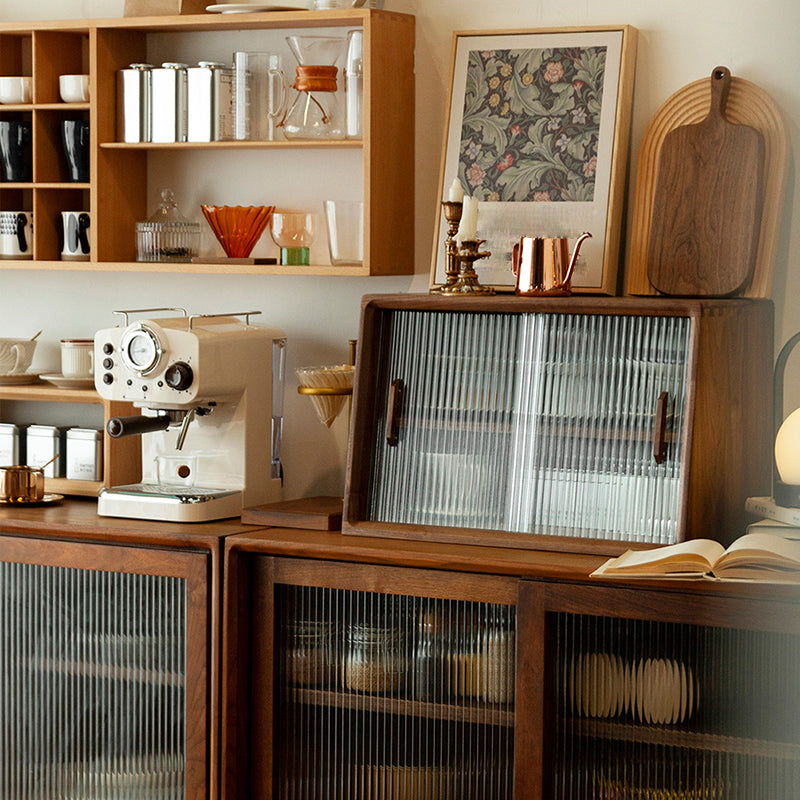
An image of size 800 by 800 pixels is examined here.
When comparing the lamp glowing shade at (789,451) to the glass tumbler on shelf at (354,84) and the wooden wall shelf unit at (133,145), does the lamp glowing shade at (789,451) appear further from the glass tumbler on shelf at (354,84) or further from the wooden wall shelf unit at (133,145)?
the glass tumbler on shelf at (354,84)

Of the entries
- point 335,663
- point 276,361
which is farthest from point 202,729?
point 276,361

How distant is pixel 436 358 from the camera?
2.69m

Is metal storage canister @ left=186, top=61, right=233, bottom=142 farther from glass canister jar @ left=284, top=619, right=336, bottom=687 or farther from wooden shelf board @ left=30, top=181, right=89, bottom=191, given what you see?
glass canister jar @ left=284, top=619, right=336, bottom=687

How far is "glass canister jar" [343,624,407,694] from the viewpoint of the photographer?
2.58 m

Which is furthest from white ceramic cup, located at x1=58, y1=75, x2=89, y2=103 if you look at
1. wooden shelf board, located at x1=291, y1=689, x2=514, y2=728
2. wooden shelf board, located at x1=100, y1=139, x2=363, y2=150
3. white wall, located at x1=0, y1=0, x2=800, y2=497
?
wooden shelf board, located at x1=291, y1=689, x2=514, y2=728

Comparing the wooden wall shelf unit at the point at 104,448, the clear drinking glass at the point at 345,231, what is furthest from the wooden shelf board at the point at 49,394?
the clear drinking glass at the point at 345,231

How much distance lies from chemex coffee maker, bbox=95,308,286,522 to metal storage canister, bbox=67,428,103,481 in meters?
0.26

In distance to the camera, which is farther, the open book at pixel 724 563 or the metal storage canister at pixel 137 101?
the metal storage canister at pixel 137 101

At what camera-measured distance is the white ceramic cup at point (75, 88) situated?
313 cm

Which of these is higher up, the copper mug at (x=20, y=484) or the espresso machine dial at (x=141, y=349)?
the espresso machine dial at (x=141, y=349)

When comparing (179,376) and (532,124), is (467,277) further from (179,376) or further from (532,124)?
(179,376)

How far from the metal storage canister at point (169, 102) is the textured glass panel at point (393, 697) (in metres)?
1.14

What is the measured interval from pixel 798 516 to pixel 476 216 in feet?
2.92

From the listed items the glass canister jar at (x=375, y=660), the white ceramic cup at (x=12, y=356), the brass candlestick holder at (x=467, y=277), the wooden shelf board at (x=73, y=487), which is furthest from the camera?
the white ceramic cup at (x=12, y=356)
